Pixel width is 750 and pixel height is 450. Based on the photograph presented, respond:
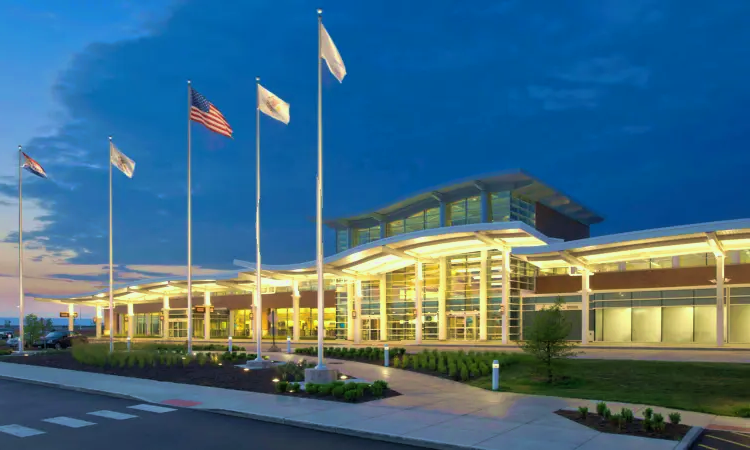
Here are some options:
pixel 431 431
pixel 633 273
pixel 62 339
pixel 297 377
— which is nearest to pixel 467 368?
pixel 297 377

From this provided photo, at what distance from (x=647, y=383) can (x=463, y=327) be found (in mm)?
28202

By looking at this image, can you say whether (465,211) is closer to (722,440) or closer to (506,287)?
(506,287)

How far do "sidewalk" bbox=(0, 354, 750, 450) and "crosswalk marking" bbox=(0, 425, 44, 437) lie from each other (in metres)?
4.04

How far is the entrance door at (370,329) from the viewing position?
176ft

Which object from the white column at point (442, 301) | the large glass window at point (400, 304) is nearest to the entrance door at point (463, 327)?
the white column at point (442, 301)

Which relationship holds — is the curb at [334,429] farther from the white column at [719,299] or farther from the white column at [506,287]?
the white column at [506,287]

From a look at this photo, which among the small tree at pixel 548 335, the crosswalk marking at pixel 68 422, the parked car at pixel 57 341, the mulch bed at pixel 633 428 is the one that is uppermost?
the small tree at pixel 548 335

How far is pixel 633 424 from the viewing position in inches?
540

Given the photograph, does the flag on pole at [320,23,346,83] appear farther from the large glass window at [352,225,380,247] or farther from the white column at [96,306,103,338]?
the white column at [96,306,103,338]

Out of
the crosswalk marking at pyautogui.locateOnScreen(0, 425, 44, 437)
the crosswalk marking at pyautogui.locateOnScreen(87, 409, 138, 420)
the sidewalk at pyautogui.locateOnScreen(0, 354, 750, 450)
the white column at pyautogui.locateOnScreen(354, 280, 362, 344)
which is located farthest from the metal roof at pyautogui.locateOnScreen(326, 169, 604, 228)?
the crosswalk marking at pyautogui.locateOnScreen(0, 425, 44, 437)

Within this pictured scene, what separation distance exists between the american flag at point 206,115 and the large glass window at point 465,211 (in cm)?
2680

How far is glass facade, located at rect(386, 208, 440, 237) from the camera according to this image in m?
55.0

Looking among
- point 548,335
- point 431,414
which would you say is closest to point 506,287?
point 548,335

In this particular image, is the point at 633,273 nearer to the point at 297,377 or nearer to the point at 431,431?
the point at 297,377
